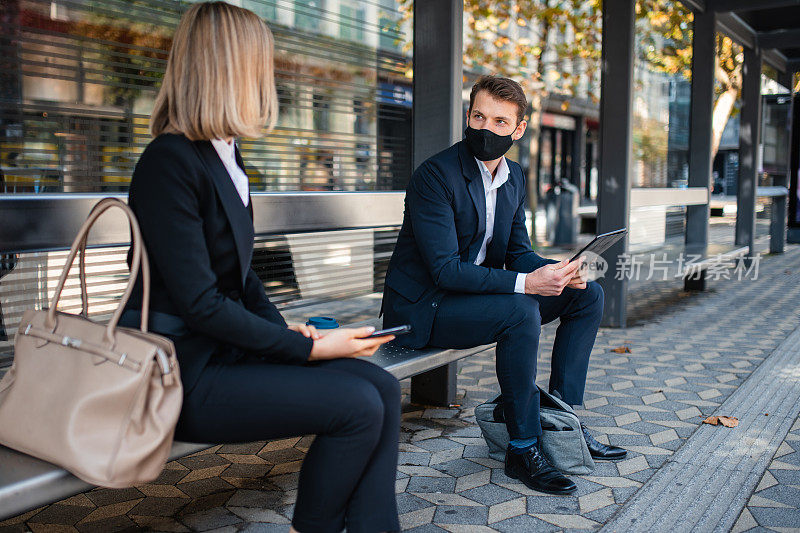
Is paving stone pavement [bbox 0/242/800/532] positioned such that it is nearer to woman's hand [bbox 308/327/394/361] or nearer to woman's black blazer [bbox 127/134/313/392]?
woman's hand [bbox 308/327/394/361]

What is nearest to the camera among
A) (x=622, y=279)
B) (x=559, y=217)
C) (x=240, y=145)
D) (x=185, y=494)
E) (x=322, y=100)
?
(x=185, y=494)

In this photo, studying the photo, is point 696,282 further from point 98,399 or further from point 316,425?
point 98,399

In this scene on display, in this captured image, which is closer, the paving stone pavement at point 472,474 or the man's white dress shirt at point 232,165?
the man's white dress shirt at point 232,165

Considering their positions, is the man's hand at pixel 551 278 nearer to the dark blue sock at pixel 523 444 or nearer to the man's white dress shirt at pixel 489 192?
the man's white dress shirt at pixel 489 192

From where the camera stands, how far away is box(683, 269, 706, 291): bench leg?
9.40 metres

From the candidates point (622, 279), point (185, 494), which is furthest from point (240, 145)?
point (622, 279)

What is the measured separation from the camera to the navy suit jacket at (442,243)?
3.36 meters

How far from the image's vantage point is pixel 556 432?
10.9 feet

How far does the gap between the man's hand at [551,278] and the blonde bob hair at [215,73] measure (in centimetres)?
150

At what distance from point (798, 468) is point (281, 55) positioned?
11.0ft

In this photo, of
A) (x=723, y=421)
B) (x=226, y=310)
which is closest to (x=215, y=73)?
(x=226, y=310)

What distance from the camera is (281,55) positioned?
14.6 feet

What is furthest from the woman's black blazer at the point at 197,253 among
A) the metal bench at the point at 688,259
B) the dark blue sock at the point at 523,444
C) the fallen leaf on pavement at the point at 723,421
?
the metal bench at the point at 688,259

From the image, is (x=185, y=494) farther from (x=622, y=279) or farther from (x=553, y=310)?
(x=622, y=279)
